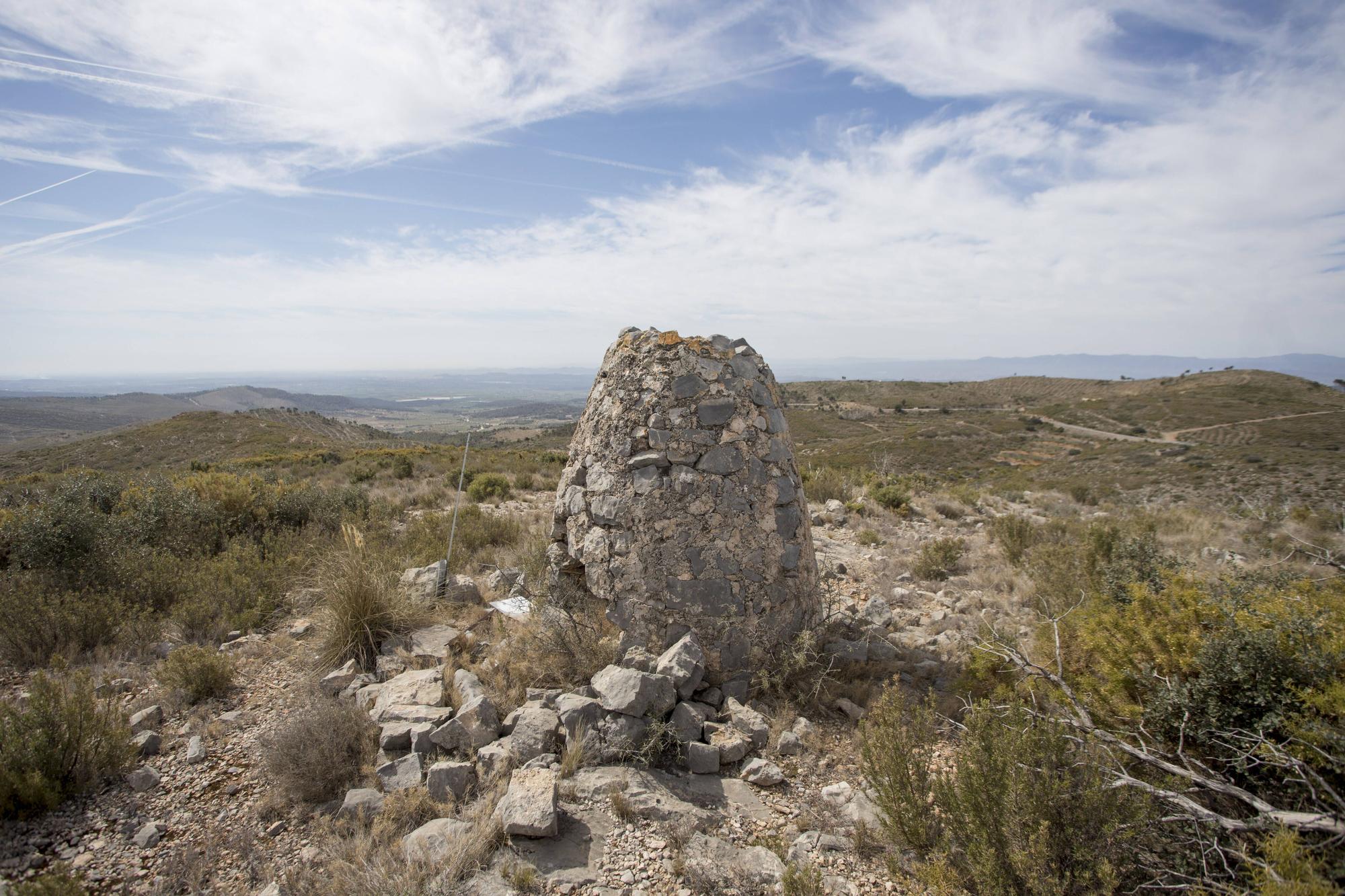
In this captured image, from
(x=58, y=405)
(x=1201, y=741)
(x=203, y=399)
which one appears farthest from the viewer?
(x=58, y=405)

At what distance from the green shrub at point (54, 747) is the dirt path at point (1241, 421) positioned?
46816mm

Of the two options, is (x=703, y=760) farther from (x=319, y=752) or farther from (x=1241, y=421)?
(x=1241, y=421)

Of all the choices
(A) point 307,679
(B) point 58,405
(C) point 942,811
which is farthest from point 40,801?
(B) point 58,405

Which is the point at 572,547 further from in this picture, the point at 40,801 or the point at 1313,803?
the point at 1313,803

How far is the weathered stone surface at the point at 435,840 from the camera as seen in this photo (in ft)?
9.05

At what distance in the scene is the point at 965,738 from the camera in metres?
2.84

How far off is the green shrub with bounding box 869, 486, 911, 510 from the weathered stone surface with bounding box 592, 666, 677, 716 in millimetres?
7668

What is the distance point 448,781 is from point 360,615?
Result: 7.85 ft

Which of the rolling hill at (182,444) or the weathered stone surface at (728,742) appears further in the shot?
the rolling hill at (182,444)

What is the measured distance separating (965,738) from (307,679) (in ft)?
16.4

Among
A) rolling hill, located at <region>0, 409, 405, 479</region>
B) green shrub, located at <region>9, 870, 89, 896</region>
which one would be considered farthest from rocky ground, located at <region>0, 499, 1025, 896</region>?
rolling hill, located at <region>0, 409, 405, 479</region>

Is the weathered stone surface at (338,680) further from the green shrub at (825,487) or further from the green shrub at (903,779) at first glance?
the green shrub at (825,487)

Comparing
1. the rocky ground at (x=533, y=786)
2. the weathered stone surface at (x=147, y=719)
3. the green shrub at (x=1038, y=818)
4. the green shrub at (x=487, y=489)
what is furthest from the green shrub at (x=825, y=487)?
the weathered stone surface at (x=147, y=719)

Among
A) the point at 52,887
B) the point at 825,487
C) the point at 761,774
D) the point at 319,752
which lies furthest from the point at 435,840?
the point at 825,487
